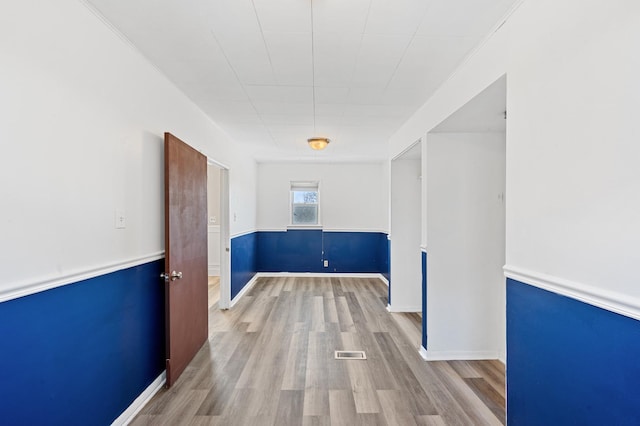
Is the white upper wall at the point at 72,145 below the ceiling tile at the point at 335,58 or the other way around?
below

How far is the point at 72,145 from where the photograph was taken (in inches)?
64.5

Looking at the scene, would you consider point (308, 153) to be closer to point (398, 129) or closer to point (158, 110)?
point (398, 129)

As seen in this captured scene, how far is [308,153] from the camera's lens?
18.8ft

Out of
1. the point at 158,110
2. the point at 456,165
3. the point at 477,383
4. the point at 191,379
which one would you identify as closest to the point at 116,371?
the point at 191,379

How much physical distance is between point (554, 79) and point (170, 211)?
2530mm

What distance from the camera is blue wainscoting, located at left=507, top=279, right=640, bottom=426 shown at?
1.12 meters

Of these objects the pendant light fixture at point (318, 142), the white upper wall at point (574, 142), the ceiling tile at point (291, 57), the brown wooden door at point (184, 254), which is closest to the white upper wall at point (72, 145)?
the brown wooden door at point (184, 254)

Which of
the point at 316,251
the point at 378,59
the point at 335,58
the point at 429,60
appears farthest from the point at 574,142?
the point at 316,251

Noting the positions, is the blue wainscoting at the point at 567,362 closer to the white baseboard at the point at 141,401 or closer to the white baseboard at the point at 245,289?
the white baseboard at the point at 141,401

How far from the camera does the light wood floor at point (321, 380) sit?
7.03 ft

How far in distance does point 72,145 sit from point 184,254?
1.34 meters

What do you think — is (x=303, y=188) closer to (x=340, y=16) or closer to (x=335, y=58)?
(x=335, y=58)

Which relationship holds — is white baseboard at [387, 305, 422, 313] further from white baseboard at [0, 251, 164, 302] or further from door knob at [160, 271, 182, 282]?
white baseboard at [0, 251, 164, 302]

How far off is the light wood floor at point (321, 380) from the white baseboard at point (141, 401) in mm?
44
